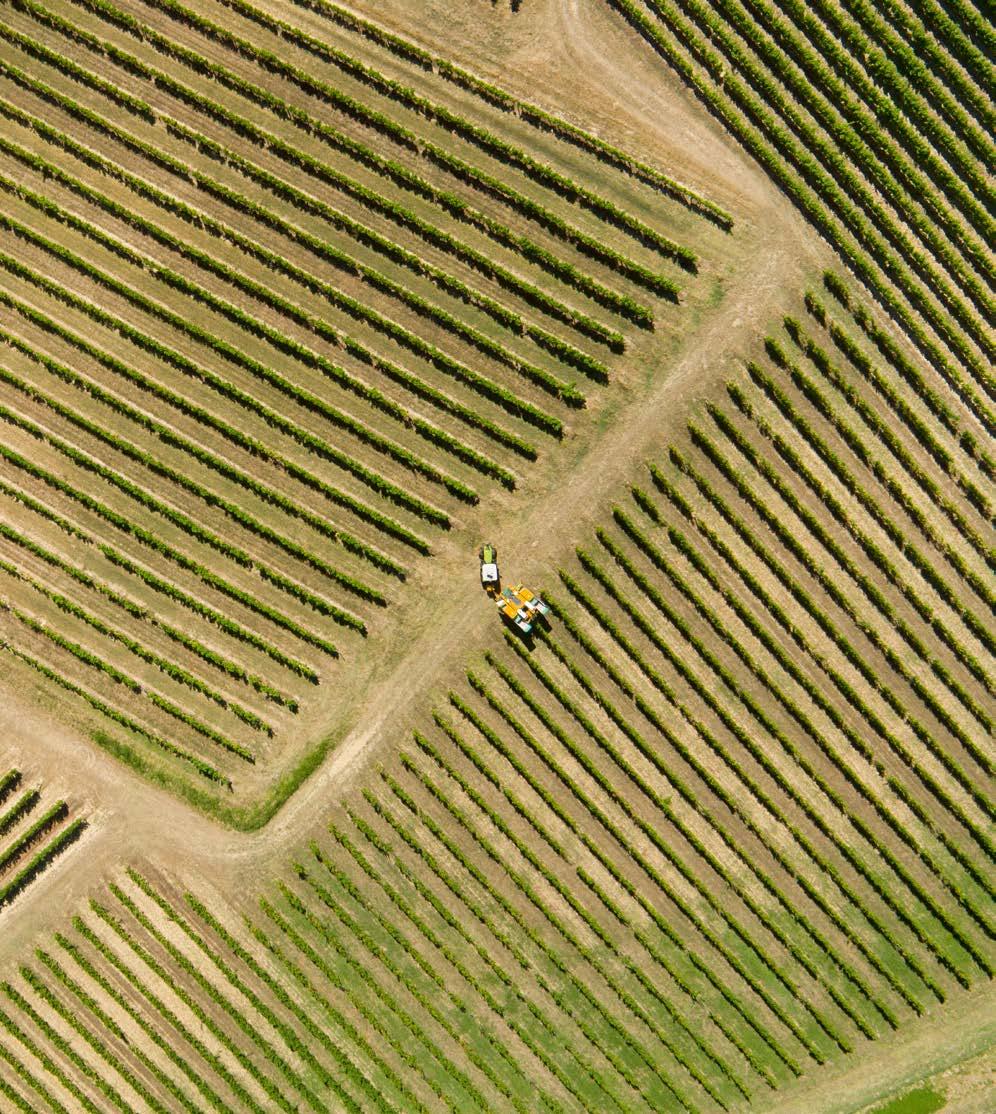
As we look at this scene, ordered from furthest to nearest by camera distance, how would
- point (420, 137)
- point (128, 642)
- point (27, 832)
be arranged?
point (27, 832) < point (128, 642) < point (420, 137)

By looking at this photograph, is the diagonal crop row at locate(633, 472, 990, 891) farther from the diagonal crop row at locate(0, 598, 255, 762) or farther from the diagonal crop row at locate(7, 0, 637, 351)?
the diagonal crop row at locate(0, 598, 255, 762)

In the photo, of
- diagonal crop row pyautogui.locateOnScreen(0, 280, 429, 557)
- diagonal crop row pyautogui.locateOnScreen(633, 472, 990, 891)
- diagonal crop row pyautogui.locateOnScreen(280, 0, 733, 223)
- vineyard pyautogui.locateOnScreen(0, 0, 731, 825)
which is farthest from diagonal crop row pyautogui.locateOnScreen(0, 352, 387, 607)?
diagonal crop row pyautogui.locateOnScreen(280, 0, 733, 223)

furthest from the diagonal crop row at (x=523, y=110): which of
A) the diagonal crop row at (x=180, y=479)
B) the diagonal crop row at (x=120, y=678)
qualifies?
the diagonal crop row at (x=120, y=678)

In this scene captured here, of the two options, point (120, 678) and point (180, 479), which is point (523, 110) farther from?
point (120, 678)

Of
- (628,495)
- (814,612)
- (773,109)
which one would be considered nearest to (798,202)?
(773,109)

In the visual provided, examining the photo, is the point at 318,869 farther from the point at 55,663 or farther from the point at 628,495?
the point at 628,495

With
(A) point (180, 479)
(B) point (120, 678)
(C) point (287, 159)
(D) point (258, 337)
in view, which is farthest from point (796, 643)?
(C) point (287, 159)
